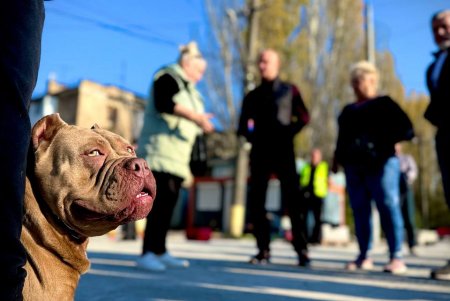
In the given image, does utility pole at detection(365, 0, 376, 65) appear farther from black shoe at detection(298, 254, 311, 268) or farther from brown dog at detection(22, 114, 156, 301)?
brown dog at detection(22, 114, 156, 301)

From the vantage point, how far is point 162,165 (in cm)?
374

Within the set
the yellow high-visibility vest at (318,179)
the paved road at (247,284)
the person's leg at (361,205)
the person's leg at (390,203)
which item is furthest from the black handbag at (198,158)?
the yellow high-visibility vest at (318,179)

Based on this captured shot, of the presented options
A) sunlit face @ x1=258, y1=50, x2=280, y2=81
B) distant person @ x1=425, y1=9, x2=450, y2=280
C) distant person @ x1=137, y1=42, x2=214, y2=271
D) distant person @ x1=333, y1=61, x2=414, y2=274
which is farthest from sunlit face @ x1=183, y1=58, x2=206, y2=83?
distant person @ x1=425, y1=9, x2=450, y2=280

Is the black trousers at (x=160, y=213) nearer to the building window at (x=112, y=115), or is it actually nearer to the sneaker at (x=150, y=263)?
the sneaker at (x=150, y=263)

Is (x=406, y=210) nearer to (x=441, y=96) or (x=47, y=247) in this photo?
(x=441, y=96)

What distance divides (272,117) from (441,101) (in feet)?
4.77

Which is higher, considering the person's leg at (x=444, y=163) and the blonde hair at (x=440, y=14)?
the blonde hair at (x=440, y=14)

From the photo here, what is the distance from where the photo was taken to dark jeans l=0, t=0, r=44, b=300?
117 cm

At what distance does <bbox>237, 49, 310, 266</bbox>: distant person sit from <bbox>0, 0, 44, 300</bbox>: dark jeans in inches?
125

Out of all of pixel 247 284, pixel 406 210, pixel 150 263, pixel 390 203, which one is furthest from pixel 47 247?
pixel 406 210

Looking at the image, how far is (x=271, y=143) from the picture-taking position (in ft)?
14.4

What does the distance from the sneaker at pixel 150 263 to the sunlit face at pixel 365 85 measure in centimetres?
244

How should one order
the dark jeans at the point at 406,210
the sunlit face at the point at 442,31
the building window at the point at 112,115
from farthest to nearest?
the building window at the point at 112,115 < the dark jeans at the point at 406,210 < the sunlit face at the point at 442,31

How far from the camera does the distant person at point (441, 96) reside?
3.57 m
